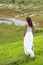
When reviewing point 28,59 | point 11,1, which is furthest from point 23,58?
point 11,1

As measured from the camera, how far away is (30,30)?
13.2 meters

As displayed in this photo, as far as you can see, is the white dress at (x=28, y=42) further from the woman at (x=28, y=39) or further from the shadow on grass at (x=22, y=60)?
the shadow on grass at (x=22, y=60)

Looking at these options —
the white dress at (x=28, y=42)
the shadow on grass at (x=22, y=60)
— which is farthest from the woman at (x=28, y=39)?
the shadow on grass at (x=22, y=60)

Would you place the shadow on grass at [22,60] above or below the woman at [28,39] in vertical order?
below

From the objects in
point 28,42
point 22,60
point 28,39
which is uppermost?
point 28,39

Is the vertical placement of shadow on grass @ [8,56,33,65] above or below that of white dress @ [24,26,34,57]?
below

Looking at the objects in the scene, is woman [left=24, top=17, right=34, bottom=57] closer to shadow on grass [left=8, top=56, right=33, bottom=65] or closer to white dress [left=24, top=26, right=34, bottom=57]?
white dress [left=24, top=26, right=34, bottom=57]

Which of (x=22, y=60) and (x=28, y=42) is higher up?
(x=28, y=42)

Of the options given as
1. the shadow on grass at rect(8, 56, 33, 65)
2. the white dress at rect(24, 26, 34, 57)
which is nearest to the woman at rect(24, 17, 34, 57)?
the white dress at rect(24, 26, 34, 57)

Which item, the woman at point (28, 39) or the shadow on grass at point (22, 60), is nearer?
the shadow on grass at point (22, 60)

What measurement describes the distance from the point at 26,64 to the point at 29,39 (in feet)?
4.69

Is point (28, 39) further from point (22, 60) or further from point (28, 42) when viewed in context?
point (22, 60)

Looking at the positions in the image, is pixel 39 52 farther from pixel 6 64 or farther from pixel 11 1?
pixel 11 1

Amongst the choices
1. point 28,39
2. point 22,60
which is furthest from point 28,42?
point 22,60
